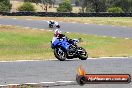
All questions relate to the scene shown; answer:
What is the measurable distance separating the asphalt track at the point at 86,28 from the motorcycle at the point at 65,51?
17895mm

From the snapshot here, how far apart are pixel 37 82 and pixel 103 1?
85770 millimetres

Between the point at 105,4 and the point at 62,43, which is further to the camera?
the point at 105,4

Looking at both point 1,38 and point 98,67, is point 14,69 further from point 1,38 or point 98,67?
point 1,38

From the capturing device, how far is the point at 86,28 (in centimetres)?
3909

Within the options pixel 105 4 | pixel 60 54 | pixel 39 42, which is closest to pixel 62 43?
pixel 60 54

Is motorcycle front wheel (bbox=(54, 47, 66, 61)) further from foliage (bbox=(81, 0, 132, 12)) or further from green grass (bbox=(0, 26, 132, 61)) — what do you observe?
foliage (bbox=(81, 0, 132, 12))

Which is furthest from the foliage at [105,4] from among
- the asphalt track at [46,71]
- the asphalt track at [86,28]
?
the asphalt track at [46,71]

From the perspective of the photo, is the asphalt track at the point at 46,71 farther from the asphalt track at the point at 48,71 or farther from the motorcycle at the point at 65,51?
the motorcycle at the point at 65,51

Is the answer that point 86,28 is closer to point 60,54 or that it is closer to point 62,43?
point 62,43

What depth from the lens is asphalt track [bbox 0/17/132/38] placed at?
36.1 meters

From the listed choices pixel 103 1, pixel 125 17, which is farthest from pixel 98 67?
pixel 103 1

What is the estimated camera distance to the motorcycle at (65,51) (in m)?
16.6

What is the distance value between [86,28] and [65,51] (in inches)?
886

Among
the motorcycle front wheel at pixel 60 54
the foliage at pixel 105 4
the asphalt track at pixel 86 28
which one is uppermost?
the motorcycle front wheel at pixel 60 54
